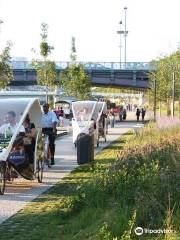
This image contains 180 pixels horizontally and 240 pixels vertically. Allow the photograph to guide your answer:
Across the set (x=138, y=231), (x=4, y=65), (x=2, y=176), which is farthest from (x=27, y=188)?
(x=4, y=65)

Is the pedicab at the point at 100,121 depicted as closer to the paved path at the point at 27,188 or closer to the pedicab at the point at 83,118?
the pedicab at the point at 83,118

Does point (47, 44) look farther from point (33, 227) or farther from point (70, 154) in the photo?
point (33, 227)

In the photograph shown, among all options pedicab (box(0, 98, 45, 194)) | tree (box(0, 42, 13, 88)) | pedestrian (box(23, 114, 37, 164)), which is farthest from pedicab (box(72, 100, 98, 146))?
pedicab (box(0, 98, 45, 194))

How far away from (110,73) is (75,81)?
53.1 ft

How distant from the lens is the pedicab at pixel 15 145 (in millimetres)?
12188

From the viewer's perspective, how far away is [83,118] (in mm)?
23312

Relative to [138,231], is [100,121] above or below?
below

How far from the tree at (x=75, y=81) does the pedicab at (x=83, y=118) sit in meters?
30.9

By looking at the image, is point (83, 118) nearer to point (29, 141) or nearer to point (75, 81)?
point (29, 141)

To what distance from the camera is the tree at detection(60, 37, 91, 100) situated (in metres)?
55.3

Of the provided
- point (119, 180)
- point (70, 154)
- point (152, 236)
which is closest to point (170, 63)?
point (70, 154)

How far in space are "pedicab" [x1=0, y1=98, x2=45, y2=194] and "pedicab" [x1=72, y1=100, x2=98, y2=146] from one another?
892 centimetres

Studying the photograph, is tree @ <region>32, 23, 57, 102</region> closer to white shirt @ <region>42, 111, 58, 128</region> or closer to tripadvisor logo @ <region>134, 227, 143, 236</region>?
white shirt @ <region>42, 111, 58, 128</region>

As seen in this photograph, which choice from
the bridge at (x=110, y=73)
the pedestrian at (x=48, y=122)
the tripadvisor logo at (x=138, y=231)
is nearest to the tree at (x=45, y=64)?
the bridge at (x=110, y=73)
